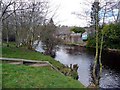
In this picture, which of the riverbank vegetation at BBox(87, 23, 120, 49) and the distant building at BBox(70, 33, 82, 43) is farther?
the distant building at BBox(70, 33, 82, 43)

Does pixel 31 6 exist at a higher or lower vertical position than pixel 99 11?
higher

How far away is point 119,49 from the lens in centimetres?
4656

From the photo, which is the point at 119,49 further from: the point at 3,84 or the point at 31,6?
the point at 3,84

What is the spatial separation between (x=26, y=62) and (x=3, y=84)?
7968mm

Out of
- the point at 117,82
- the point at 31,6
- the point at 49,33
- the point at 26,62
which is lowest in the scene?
the point at 117,82

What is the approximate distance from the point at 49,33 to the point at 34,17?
310 inches

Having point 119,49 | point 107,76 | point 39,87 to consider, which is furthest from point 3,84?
point 119,49

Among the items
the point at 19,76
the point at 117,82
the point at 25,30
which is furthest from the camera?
the point at 25,30

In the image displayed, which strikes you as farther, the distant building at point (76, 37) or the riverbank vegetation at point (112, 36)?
the distant building at point (76, 37)

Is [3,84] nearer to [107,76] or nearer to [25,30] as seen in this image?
[107,76]

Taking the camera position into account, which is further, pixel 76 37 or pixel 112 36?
pixel 76 37

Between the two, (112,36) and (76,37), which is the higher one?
(112,36)

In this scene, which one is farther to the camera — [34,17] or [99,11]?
[34,17]

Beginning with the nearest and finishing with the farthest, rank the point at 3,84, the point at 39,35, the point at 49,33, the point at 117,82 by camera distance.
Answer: the point at 3,84 < the point at 117,82 < the point at 39,35 < the point at 49,33
